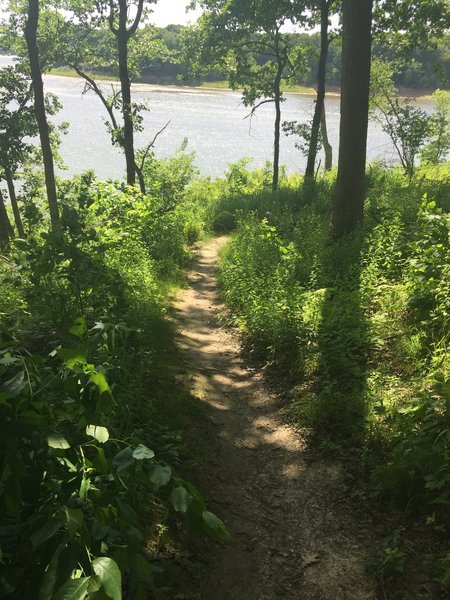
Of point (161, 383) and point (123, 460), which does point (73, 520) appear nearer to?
point (123, 460)

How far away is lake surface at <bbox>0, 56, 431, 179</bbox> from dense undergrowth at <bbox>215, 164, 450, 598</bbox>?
48.7ft

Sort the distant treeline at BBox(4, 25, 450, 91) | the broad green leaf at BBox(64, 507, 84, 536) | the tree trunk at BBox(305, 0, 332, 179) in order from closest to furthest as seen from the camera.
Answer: the broad green leaf at BBox(64, 507, 84, 536), the distant treeline at BBox(4, 25, 450, 91), the tree trunk at BBox(305, 0, 332, 179)

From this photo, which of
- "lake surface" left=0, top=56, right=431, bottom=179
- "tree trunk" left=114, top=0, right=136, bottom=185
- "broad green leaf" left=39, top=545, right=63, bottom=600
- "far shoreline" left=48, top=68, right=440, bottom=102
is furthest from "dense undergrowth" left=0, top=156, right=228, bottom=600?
"far shoreline" left=48, top=68, right=440, bottom=102

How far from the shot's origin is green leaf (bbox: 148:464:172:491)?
54.6 inches

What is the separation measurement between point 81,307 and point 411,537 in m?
3.62

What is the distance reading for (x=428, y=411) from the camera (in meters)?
3.26

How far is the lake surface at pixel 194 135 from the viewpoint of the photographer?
30047 mm

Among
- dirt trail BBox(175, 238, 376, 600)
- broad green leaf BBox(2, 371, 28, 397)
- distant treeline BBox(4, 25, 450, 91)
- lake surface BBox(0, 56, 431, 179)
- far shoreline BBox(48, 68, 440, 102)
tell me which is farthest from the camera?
far shoreline BBox(48, 68, 440, 102)

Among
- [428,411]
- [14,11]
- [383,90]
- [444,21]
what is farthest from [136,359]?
[383,90]

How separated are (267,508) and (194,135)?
37.8 m

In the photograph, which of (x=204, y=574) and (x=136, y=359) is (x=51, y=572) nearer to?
(x=204, y=574)

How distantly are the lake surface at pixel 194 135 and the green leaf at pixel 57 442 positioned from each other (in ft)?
67.2

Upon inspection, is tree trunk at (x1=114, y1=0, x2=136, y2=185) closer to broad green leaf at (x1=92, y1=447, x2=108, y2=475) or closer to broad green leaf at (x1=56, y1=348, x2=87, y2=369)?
broad green leaf at (x1=56, y1=348, x2=87, y2=369)

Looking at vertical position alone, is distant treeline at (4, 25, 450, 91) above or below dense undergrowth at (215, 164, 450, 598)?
above
